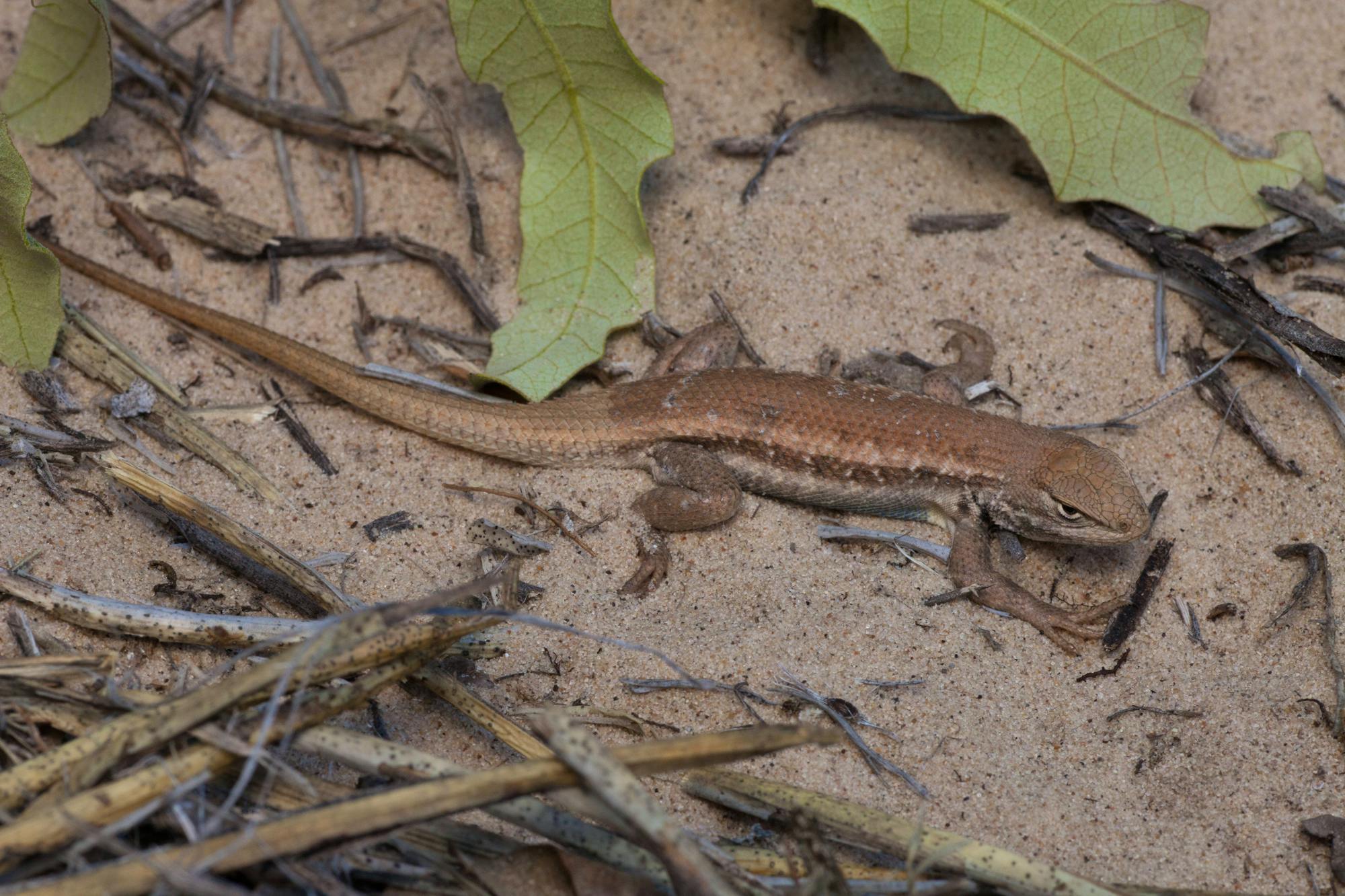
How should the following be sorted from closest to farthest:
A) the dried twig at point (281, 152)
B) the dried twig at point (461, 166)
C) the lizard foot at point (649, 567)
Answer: the lizard foot at point (649, 567)
the dried twig at point (461, 166)
the dried twig at point (281, 152)

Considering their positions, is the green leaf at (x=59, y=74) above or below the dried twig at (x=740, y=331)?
above

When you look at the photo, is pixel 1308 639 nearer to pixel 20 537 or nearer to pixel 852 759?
pixel 852 759

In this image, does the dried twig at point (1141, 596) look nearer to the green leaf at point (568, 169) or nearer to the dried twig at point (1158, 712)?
the dried twig at point (1158, 712)

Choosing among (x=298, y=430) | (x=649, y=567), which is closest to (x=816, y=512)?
(x=649, y=567)

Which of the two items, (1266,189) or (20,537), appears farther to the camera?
(1266,189)

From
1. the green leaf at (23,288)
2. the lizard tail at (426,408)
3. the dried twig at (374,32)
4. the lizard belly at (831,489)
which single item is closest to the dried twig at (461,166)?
the dried twig at (374,32)

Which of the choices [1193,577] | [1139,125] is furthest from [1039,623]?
[1139,125]
